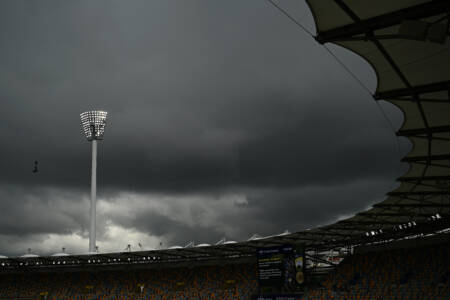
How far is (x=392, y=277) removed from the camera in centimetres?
4322

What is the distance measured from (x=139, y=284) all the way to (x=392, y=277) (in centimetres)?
2965

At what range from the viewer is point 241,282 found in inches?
2084

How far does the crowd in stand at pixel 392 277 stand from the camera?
128 ft

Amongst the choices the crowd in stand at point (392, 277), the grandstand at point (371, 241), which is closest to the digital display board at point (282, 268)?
the grandstand at point (371, 241)

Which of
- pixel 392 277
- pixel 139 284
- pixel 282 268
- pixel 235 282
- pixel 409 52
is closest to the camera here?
pixel 409 52

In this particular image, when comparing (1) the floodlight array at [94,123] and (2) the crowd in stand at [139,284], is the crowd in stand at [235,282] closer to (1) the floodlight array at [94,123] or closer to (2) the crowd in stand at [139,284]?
(2) the crowd in stand at [139,284]

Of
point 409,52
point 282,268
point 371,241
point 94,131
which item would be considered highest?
point 94,131

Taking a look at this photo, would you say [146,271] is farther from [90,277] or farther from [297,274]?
[297,274]

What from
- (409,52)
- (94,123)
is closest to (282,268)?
(409,52)

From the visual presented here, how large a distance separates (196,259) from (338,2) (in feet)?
174

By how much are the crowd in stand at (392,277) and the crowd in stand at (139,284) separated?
915 centimetres

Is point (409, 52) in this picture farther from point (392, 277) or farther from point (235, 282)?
point (235, 282)

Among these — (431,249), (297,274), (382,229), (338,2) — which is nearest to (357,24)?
(338,2)

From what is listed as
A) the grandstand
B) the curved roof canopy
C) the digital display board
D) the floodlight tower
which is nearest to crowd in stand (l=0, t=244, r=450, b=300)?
the grandstand
